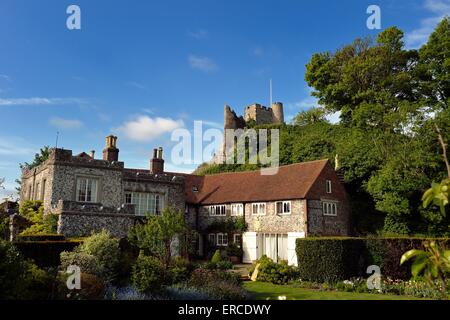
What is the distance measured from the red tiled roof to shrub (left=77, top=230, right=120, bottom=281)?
652 inches

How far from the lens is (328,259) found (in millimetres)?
21609

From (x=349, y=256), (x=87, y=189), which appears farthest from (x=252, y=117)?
(x=349, y=256)

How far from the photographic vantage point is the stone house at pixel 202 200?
2655cm

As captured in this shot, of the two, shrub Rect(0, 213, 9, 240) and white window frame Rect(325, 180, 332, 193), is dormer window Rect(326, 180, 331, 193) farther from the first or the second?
shrub Rect(0, 213, 9, 240)

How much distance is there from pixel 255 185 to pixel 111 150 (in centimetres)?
1259

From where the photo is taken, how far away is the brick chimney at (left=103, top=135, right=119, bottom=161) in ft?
100

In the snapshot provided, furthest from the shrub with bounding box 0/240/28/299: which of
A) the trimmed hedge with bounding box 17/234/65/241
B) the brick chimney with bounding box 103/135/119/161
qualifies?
the brick chimney with bounding box 103/135/119/161

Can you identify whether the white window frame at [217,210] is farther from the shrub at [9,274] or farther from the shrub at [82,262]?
the shrub at [9,274]

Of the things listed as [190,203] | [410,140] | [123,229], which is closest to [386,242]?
[410,140]

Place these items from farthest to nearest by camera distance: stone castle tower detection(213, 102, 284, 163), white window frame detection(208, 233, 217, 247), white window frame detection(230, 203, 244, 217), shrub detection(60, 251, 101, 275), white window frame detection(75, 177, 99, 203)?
stone castle tower detection(213, 102, 284, 163), white window frame detection(208, 233, 217, 247), white window frame detection(230, 203, 244, 217), white window frame detection(75, 177, 99, 203), shrub detection(60, 251, 101, 275)

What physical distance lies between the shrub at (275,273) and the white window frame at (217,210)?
41.7ft

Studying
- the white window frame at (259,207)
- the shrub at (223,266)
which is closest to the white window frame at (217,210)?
the white window frame at (259,207)

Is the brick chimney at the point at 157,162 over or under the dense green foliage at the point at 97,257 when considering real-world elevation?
over
